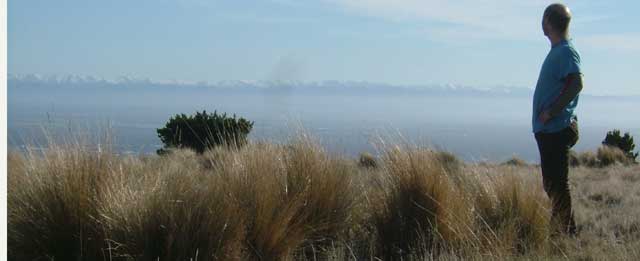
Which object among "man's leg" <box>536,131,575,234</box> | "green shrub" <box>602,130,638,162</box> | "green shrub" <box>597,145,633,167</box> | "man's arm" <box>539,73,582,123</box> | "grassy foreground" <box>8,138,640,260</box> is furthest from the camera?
"green shrub" <box>602,130,638,162</box>

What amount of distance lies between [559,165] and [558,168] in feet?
0.08

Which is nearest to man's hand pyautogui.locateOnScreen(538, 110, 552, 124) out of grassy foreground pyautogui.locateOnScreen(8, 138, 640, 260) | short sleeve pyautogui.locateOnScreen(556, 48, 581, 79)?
short sleeve pyautogui.locateOnScreen(556, 48, 581, 79)

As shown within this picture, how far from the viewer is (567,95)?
5.39 meters

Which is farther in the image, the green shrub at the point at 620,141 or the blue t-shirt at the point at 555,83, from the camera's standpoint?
the green shrub at the point at 620,141

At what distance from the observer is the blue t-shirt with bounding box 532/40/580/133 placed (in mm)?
5469

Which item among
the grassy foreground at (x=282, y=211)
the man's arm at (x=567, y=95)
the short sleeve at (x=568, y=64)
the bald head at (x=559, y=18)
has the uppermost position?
the bald head at (x=559, y=18)

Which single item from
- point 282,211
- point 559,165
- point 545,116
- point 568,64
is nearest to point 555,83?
point 568,64

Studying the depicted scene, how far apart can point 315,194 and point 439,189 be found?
33.7 inches

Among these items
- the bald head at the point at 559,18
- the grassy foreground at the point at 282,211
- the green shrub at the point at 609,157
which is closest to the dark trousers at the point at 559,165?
the grassy foreground at the point at 282,211

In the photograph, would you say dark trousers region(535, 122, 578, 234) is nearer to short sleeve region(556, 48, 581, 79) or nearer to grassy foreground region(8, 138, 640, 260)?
grassy foreground region(8, 138, 640, 260)

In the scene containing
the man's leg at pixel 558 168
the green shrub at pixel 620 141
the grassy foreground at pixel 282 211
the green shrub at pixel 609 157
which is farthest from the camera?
the green shrub at pixel 620 141

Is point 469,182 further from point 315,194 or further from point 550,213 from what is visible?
point 315,194

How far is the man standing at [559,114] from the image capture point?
5.46 meters

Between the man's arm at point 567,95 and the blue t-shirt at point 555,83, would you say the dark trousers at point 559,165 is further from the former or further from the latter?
the man's arm at point 567,95
